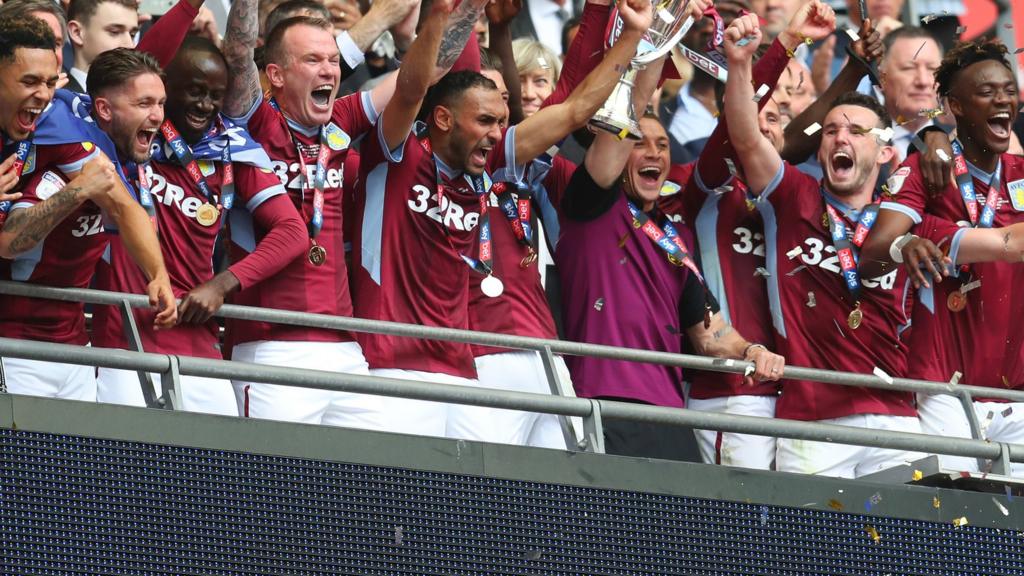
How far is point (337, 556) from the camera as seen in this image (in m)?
5.86

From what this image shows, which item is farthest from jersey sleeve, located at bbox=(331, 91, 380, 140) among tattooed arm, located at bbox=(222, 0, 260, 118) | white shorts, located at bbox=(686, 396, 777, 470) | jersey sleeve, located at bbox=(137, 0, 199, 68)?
white shorts, located at bbox=(686, 396, 777, 470)

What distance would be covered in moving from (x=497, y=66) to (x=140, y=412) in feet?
8.98

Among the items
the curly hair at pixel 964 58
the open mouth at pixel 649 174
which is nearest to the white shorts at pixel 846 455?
the open mouth at pixel 649 174

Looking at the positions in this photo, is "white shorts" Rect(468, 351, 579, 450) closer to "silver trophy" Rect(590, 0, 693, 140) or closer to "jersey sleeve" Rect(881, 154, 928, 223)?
"silver trophy" Rect(590, 0, 693, 140)

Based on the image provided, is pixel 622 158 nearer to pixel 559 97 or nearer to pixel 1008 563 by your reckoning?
pixel 559 97

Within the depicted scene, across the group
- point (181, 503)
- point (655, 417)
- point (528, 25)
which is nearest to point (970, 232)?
point (655, 417)

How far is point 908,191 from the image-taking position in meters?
7.49

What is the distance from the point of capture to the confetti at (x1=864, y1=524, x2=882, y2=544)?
6.67m

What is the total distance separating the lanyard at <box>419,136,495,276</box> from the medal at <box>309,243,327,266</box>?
57cm

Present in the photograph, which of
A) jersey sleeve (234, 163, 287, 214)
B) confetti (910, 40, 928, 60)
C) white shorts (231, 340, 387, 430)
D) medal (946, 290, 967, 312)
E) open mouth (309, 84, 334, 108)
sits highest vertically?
confetti (910, 40, 928, 60)

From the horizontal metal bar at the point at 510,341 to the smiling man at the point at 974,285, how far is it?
10.2 inches

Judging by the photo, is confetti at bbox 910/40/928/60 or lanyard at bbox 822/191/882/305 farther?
confetti at bbox 910/40/928/60

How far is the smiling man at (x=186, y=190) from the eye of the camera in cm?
614

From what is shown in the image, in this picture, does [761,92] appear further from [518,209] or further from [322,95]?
[322,95]
